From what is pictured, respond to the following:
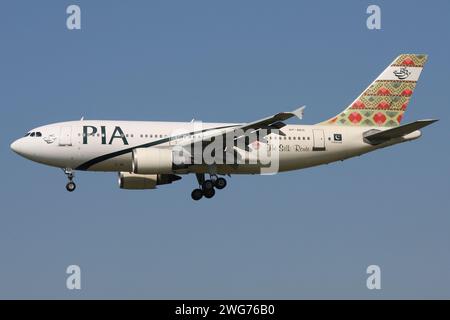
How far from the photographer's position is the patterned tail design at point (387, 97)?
2392 inches

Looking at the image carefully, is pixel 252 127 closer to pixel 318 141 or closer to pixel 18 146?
pixel 318 141

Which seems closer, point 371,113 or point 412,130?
point 412,130

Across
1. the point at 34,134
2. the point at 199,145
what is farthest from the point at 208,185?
the point at 34,134

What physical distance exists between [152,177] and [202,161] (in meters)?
4.32

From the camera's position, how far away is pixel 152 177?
59.3 metres

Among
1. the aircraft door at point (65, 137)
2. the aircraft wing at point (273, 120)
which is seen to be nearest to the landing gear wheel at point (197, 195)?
the aircraft wing at point (273, 120)

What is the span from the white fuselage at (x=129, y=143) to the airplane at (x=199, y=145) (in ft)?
0.17

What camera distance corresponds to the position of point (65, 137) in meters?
55.4

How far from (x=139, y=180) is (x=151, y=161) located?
472 cm

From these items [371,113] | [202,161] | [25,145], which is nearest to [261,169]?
[202,161]

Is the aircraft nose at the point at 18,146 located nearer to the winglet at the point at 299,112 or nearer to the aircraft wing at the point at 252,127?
the aircraft wing at the point at 252,127

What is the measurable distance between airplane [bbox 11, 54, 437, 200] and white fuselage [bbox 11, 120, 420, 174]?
51 millimetres

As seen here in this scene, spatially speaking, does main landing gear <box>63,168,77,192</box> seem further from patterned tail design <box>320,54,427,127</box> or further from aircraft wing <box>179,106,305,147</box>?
patterned tail design <box>320,54,427,127</box>

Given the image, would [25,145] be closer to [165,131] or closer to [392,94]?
[165,131]
